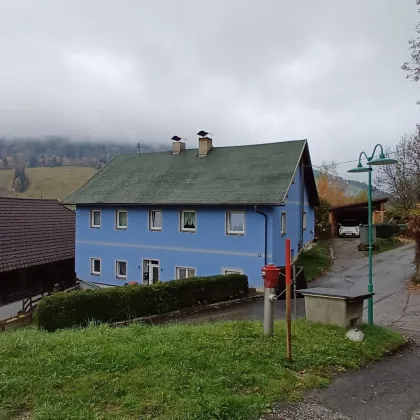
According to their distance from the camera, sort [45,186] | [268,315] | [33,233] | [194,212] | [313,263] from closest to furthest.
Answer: [268,315] → [194,212] → [313,263] → [33,233] → [45,186]

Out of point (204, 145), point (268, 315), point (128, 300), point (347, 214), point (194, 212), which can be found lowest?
point (128, 300)

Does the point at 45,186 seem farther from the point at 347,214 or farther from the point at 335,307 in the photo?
the point at 335,307

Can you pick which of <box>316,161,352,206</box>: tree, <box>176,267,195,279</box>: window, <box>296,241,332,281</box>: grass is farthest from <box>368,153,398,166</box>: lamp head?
<box>316,161,352,206</box>: tree

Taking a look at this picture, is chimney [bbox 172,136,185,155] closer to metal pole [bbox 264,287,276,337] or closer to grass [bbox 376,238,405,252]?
grass [bbox 376,238,405,252]

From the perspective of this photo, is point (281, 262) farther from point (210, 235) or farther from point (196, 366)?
point (196, 366)

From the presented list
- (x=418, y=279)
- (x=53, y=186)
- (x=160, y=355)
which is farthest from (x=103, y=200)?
(x=53, y=186)

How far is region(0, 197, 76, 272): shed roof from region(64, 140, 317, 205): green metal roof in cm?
371

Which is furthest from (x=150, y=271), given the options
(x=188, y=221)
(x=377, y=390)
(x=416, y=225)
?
(x=377, y=390)

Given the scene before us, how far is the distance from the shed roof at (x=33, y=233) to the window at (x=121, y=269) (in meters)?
4.54

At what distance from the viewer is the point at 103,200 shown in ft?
86.2

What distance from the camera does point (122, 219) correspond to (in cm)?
2614

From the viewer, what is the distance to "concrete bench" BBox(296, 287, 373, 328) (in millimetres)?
8453

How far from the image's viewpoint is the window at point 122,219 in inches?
1019

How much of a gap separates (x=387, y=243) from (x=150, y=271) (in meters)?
21.7
